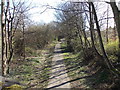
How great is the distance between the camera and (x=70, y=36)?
15.3m

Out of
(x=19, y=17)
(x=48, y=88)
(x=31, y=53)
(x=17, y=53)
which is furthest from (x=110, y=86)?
(x=31, y=53)

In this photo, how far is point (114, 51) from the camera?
277 inches

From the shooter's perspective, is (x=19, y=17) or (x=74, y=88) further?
(x=19, y=17)

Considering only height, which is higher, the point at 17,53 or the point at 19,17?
the point at 19,17

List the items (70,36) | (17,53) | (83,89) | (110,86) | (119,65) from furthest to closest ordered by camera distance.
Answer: (70,36) < (17,53) < (119,65) < (83,89) < (110,86)

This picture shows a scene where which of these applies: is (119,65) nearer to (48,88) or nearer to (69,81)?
(69,81)

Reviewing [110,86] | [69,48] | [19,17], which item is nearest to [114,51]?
[110,86]

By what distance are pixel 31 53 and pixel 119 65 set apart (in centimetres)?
1028

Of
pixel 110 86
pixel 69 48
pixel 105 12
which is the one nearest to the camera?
pixel 110 86

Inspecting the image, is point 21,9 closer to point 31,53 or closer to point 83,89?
point 83,89

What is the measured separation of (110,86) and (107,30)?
8.73 metres

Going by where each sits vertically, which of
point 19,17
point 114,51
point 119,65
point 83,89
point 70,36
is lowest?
point 83,89

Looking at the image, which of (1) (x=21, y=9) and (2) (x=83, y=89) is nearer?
(2) (x=83, y=89)

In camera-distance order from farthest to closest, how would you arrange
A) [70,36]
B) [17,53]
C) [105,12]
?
1. [70,36]
2. [17,53]
3. [105,12]
